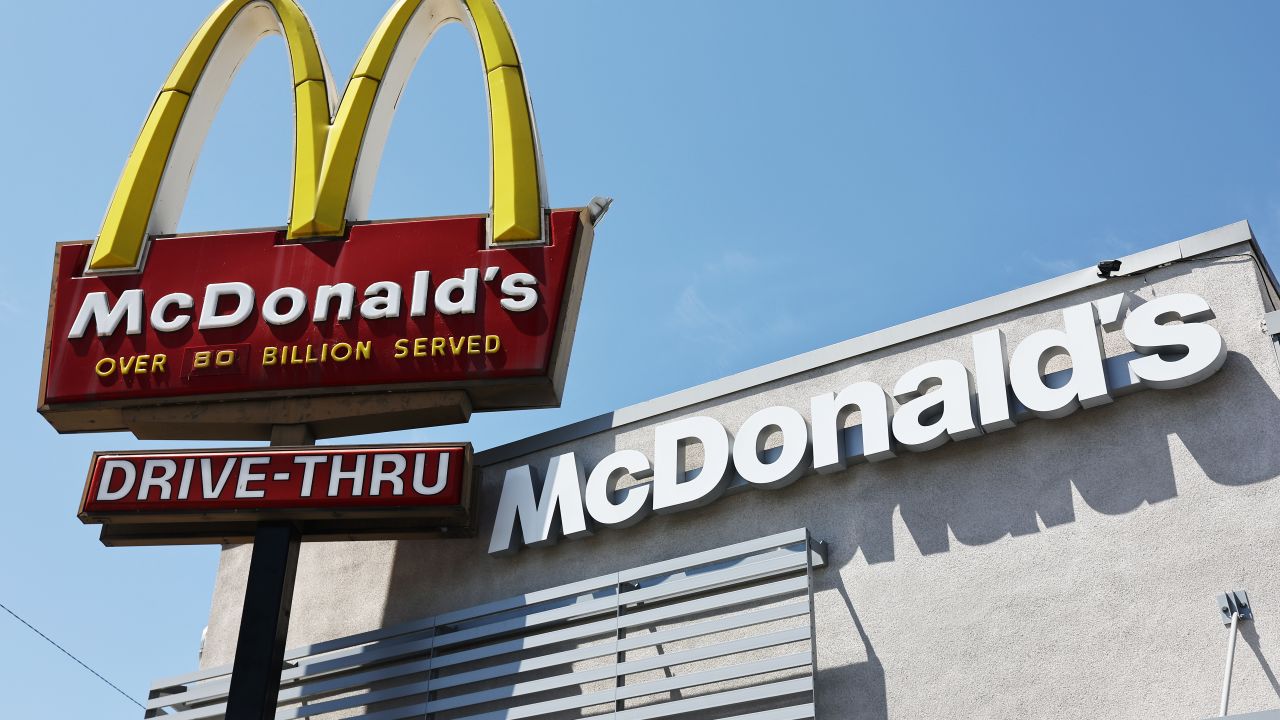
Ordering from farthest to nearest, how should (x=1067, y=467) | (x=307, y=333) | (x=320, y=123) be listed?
(x=320, y=123)
(x=307, y=333)
(x=1067, y=467)

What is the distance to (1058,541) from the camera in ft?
32.0

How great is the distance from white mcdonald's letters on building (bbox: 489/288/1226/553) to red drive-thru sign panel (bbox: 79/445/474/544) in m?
0.81

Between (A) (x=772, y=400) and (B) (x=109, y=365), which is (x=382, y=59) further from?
(A) (x=772, y=400)

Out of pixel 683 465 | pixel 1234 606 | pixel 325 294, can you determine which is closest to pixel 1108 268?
pixel 1234 606

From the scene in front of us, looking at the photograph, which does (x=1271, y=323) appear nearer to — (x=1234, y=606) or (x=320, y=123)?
(x=1234, y=606)

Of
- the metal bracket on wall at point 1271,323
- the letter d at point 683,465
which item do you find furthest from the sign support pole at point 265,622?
the metal bracket on wall at point 1271,323

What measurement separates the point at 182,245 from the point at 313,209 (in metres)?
1.43

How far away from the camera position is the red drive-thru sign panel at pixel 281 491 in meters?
12.0

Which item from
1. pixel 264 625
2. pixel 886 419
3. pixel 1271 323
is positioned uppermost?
pixel 886 419

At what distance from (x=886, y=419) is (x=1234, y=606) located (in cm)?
299

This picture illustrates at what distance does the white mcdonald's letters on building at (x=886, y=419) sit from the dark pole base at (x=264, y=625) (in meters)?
1.90

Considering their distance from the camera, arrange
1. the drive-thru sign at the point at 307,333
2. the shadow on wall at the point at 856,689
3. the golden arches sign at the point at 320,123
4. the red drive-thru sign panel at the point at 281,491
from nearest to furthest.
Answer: the shadow on wall at the point at 856,689, the red drive-thru sign panel at the point at 281,491, the drive-thru sign at the point at 307,333, the golden arches sign at the point at 320,123

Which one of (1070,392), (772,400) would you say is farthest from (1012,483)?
(772,400)

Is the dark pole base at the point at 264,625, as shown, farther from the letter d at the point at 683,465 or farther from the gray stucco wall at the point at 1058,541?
the letter d at the point at 683,465
